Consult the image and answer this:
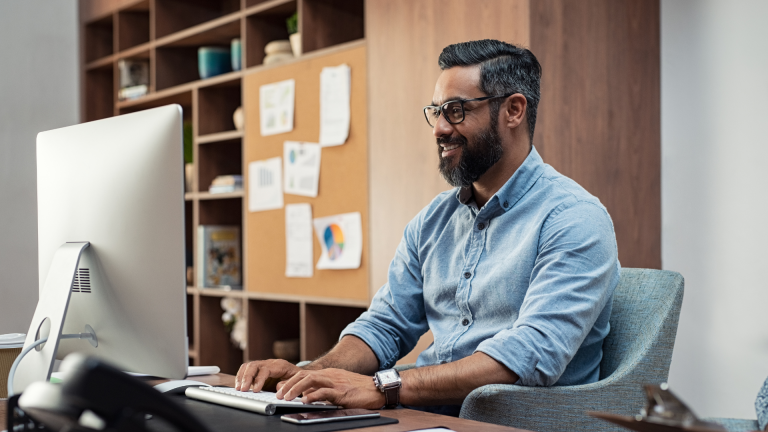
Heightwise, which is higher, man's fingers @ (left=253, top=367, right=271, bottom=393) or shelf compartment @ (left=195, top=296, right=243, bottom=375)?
man's fingers @ (left=253, top=367, right=271, bottom=393)

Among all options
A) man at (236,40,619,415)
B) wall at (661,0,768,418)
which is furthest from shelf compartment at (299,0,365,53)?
man at (236,40,619,415)

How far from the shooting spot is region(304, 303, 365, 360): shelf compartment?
3.23 m

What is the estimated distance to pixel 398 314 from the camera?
181 centimetres

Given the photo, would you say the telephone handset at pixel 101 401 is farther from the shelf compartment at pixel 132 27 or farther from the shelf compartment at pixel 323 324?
the shelf compartment at pixel 132 27

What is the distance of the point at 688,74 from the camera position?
2594mm

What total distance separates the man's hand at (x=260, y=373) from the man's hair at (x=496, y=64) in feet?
2.46

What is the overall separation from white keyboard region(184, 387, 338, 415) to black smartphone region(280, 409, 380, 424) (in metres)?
0.04

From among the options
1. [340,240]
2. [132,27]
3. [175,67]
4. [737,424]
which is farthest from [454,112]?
[132,27]

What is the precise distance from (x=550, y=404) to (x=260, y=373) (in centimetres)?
53

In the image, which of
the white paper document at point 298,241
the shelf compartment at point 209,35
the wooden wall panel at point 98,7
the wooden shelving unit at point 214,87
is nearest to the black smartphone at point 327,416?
the wooden shelving unit at point 214,87

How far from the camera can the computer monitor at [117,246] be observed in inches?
45.6

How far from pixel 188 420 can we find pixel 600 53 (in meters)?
2.21

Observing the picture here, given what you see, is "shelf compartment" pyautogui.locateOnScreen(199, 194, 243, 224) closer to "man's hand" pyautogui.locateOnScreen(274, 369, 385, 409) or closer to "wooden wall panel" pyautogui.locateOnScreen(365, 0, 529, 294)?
"wooden wall panel" pyautogui.locateOnScreen(365, 0, 529, 294)

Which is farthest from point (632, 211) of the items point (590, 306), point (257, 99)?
point (257, 99)
